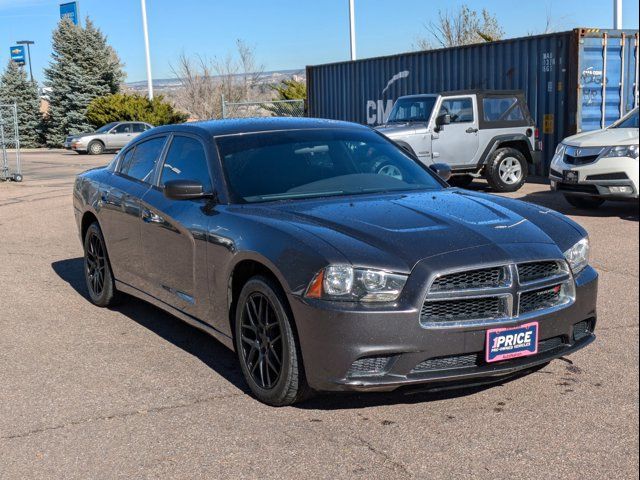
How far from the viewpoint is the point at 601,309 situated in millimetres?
6445

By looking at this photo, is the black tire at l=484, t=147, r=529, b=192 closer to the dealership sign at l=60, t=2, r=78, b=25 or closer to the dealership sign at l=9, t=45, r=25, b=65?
the dealership sign at l=60, t=2, r=78, b=25

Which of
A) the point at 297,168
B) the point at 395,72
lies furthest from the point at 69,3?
the point at 297,168

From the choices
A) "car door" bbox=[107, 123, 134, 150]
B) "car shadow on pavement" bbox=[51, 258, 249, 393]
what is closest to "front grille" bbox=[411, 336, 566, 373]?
"car shadow on pavement" bbox=[51, 258, 249, 393]

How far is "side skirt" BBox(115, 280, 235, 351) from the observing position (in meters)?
4.95

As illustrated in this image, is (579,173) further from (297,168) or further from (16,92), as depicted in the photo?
Answer: (16,92)

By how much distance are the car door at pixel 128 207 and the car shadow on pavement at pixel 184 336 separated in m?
0.40

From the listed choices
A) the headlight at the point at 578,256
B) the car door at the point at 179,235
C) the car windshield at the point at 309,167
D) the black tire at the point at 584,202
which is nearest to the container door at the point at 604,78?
the black tire at the point at 584,202

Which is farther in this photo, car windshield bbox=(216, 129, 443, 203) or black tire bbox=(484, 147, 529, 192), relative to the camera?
black tire bbox=(484, 147, 529, 192)

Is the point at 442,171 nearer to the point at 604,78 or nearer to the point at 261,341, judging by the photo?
the point at 261,341

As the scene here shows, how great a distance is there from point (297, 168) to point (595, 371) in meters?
2.20

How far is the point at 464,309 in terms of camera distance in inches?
159

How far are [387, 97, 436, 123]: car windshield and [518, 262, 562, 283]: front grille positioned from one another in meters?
11.2

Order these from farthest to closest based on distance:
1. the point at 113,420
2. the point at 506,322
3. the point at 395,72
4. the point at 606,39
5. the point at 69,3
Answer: the point at 69,3, the point at 395,72, the point at 606,39, the point at 113,420, the point at 506,322

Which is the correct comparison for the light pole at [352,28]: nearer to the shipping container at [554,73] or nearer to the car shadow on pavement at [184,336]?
the shipping container at [554,73]
